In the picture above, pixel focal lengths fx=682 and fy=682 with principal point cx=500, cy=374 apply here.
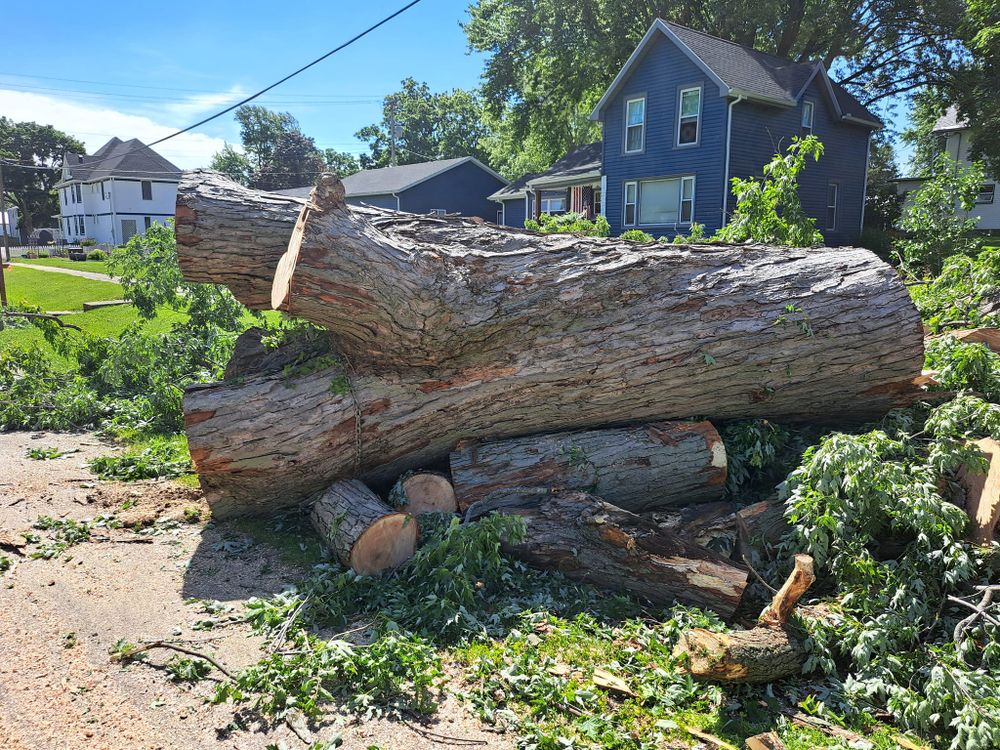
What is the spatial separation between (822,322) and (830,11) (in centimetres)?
2482

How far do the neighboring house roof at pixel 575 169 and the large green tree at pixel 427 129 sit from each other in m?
28.2

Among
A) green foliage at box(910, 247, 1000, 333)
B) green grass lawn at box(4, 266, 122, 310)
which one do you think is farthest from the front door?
green foliage at box(910, 247, 1000, 333)

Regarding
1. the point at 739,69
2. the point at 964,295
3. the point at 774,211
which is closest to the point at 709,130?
the point at 739,69

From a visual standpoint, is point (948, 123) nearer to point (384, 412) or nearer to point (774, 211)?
point (774, 211)

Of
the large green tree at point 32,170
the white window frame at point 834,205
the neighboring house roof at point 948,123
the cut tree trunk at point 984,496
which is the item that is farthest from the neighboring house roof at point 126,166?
the cut tree trunk at point 984,496

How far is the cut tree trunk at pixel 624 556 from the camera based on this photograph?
13.1ft

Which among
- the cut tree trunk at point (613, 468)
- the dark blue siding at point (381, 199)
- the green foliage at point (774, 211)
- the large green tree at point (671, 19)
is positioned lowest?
the cut tree trunk at point (613, 468)

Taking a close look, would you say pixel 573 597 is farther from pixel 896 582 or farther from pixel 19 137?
pixel 19 137

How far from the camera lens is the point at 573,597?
4191mm

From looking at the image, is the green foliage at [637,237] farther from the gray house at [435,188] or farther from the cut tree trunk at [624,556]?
the gray house at [435,188]

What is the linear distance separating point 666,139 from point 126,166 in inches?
1612

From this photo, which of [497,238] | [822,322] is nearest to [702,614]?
[822,322]

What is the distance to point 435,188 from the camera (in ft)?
111

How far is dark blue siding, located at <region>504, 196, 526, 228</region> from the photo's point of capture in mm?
31938
